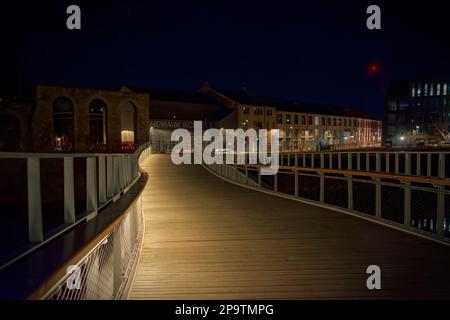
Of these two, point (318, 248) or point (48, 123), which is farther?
point (48, 123)

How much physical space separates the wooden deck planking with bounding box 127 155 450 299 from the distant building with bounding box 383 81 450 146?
61355 mm

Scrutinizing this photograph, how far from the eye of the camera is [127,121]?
130ft

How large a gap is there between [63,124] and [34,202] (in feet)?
122

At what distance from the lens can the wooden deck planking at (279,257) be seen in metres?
3.93

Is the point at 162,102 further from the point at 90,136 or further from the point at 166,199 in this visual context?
the point at 166,199

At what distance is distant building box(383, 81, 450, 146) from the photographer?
64500 millimetres

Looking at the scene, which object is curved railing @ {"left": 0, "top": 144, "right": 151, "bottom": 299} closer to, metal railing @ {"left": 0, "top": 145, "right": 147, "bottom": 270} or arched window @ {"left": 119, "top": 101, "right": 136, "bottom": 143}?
metal railing @ {"left": 0, "top": 145, "right": 147, "bottom": 270}

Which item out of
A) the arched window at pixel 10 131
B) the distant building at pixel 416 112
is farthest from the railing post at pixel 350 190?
the distant building at pixel 416 112

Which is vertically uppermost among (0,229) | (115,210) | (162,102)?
(162,102)

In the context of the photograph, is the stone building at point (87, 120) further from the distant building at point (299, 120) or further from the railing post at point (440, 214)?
the railing post at point (440, 214)

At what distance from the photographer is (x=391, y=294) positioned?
12.3 ft
